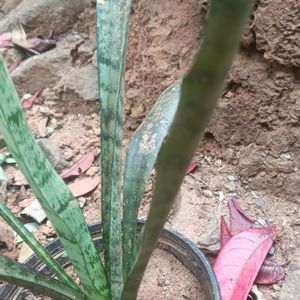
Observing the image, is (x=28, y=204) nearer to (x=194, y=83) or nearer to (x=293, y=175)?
(x=293, y=175)

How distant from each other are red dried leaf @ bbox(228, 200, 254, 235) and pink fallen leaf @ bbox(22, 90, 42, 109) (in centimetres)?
75

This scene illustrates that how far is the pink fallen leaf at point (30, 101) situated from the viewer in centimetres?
167

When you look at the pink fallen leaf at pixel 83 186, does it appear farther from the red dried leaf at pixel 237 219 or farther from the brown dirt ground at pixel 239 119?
the red dried leaf at pixel 237 219

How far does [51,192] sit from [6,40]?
1360 mm

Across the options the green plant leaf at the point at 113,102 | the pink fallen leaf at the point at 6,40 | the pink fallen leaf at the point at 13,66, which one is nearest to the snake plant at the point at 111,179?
the green plant leaf at the point at 113,102

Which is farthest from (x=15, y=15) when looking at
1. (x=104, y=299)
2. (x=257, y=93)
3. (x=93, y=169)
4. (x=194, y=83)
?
(x=194, y=83)

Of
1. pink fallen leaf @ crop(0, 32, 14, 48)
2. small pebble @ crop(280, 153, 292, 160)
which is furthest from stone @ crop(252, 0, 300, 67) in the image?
pink fallen leaf @ crop(0, 32, 14, 48)

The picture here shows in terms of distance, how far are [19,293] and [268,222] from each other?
53 centimetres

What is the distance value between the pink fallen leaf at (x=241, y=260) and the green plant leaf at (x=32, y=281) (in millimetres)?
332

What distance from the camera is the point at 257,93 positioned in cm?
119

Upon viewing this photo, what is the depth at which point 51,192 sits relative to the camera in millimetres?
650

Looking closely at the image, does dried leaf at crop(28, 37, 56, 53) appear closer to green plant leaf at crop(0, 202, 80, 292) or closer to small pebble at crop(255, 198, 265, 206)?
small pebble at crop(255, 198, 265, 206)

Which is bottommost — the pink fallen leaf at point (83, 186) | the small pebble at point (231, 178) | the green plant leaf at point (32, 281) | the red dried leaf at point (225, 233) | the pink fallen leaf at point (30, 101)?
the green plant leaf at point (32, 281)

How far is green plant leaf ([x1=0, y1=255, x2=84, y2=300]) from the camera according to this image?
25.9 inches
